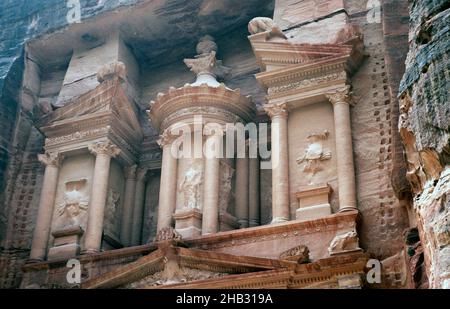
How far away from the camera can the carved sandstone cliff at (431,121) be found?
9.64 metres

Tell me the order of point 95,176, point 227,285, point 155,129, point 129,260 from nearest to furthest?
1. point 227,285
2. point 129,260
3. point 95,176
4. point 155,129

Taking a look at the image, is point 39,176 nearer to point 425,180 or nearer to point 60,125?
point 60,125

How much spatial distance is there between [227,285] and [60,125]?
6.87 m

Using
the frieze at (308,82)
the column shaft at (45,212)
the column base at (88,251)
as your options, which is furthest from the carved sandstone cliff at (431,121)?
the column shaft at (45,212)

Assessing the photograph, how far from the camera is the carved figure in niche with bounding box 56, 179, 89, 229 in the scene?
17297 mm

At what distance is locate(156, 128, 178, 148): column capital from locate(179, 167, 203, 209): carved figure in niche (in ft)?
3.08

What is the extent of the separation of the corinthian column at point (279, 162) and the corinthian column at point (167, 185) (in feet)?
7.57

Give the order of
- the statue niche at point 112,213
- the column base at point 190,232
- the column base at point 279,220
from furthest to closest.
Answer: the statue niche at point 112,213, the column base at point 190,232, the column base at point 279,220

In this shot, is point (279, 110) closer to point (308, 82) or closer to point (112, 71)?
point (308, 82)

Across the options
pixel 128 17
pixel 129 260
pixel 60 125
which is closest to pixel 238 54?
pixel 128 17

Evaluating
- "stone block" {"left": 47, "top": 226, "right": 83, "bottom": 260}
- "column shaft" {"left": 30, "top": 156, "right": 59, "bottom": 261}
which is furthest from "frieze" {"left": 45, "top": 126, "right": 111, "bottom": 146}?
"stone block" {"left": 47, "top": 226, "right": 83, "bottom": 260}

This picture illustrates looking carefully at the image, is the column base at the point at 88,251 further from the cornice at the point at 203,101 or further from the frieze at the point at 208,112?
the frieze at the point at 208,112

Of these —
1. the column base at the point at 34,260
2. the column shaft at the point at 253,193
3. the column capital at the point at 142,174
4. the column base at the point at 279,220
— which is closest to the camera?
the column base at the point at 279,220

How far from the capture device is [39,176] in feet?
62.6
